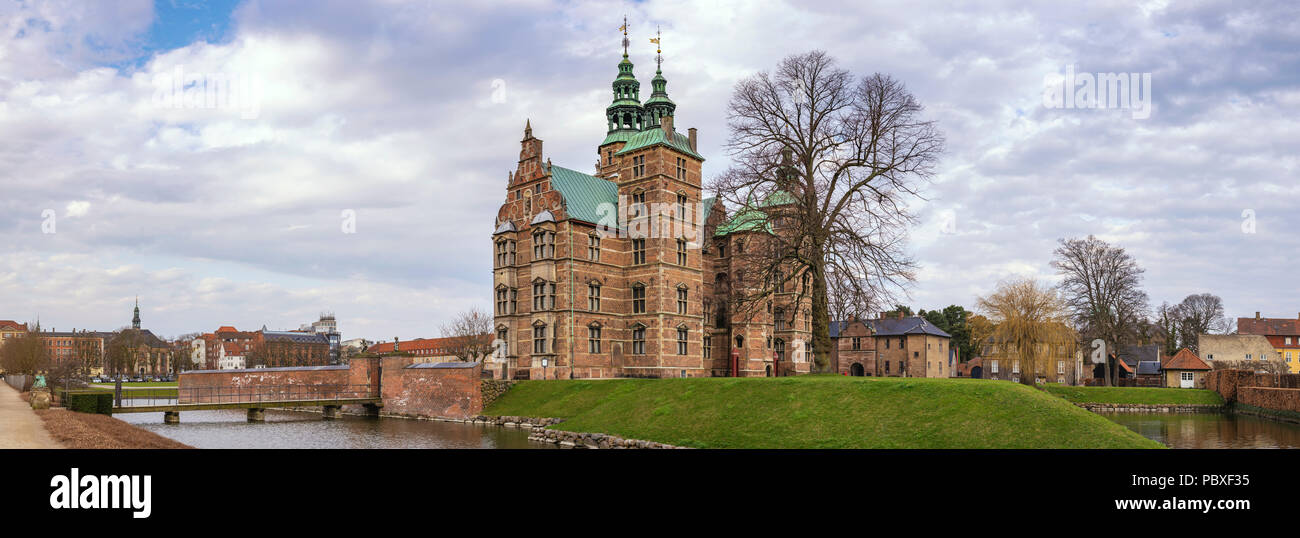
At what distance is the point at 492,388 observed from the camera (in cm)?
4612

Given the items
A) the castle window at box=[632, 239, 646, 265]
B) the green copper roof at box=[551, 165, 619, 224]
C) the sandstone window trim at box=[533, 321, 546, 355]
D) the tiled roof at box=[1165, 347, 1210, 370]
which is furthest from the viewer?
the tiled roof at box=[1165, 347, 1210, 370]

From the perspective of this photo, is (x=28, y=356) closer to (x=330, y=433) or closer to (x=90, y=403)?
(x=90, y=403)

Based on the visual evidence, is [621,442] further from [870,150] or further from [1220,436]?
[1220,436]

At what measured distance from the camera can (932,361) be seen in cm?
7794

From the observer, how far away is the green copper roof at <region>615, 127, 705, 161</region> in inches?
2000

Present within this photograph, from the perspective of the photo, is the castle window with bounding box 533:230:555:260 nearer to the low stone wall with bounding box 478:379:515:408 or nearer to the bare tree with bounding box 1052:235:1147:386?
the low stone wall with bounding box 478:379:515:408

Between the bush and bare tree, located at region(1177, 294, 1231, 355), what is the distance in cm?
11286

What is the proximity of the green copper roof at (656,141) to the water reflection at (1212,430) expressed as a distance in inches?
1184

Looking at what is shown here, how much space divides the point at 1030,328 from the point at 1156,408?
9.58 m

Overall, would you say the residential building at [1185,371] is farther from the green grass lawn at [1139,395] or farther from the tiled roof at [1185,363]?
the green grass lawn at [1139,395]

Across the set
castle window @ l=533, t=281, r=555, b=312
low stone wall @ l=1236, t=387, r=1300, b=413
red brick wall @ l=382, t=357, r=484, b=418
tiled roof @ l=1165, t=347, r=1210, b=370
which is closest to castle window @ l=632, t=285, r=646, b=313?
castle window @ l=533, t=281, r=555, b=312
